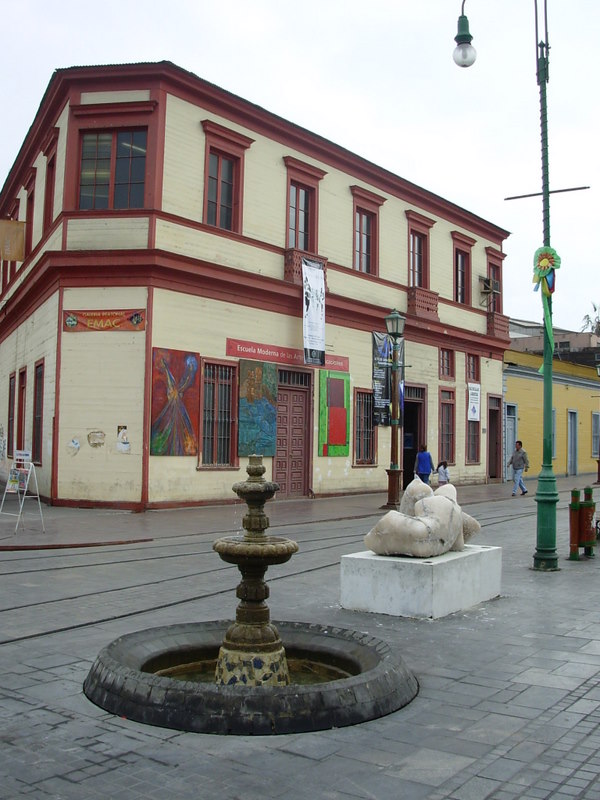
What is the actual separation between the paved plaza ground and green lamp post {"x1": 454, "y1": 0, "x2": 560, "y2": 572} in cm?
47

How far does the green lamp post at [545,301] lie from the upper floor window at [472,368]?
18.9 metres

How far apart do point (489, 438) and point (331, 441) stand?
1101 cm

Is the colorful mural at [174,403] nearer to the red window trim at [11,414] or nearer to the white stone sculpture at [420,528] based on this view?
the red window trim at [11,414]

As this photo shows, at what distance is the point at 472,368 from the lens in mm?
30156

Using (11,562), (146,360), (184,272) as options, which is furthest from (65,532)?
(184,272)

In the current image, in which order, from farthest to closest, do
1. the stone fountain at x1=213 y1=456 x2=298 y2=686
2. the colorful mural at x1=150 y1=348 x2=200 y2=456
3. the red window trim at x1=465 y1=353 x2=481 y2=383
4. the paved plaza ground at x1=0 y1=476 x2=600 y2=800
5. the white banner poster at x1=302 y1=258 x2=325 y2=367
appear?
the red window trim at x1=465 y1=353 x2=481 y2=383, the white banner poster at x1=302 y1=258 x2=325 y2=367, the colorful mural at x1=150 y1=348 x2=200 y2=456, the stone fountain at x1=213 y1=456 x2=298 y2=686, the paved plaza ground at x1=0 y1=476 x2=600 y2=800

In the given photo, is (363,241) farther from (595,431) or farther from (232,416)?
(595,431)

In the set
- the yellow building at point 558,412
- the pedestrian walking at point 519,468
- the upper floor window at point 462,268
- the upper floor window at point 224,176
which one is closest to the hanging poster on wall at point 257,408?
the upper floor window at point 224,176

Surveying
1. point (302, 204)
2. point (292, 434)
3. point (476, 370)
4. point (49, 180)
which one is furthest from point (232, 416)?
point (476, 370)

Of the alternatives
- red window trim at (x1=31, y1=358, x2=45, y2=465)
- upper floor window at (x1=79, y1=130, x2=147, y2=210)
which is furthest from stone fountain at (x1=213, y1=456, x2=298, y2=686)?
red window trim at (x1=31, y1=358, x2=45, y2=465)

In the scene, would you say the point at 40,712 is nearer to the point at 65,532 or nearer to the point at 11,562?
the point at 11,562

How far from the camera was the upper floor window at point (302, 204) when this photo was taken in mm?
21953

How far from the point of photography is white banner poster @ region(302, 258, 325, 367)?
21.5 meters

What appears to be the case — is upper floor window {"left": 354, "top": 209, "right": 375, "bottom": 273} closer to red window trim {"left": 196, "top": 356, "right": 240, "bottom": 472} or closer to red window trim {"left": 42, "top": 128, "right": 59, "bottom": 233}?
red window trim {"left": 196, "top": 356, "right": 240, "bottom": 472}
